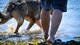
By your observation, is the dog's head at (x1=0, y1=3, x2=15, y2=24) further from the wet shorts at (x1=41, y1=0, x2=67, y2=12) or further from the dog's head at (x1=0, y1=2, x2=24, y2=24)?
the wet shorts at (x1=41, y1=0, x2=67, y2=12)

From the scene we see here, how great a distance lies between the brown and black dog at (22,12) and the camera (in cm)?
974

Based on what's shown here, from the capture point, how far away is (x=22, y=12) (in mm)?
10086

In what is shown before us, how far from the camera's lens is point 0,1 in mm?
17484

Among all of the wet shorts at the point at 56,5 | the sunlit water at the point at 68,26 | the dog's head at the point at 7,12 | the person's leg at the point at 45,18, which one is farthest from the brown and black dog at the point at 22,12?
the wet shorts at the point at 56,5

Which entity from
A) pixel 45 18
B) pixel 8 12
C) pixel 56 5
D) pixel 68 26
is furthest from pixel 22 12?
pixel 56 5

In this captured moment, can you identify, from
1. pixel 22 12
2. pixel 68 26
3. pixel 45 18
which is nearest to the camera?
pixel 45 18

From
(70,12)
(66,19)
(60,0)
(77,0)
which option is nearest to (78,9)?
(70,12)

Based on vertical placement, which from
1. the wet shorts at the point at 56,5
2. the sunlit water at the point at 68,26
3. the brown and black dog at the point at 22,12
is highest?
the wet shorts at the point at 56,5

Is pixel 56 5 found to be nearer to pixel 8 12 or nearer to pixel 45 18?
pixel 45 18

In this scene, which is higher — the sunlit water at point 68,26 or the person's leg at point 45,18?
the person's leg at point 45,18

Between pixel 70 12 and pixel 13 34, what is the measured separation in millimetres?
4221

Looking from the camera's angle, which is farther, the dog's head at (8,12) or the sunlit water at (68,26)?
the dog's head at (8,12)

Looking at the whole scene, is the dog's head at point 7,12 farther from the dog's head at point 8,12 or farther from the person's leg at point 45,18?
the person's leg at point 45,18

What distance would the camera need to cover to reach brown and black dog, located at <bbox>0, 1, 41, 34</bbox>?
32.0 feet
